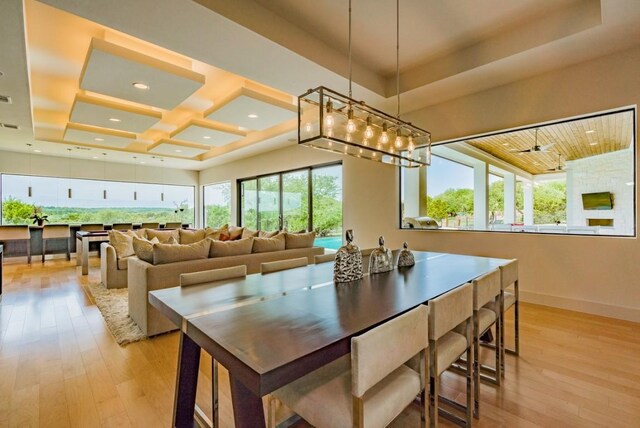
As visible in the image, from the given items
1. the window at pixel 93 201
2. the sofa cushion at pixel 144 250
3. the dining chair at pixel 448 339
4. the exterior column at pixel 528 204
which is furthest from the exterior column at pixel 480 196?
the window at pixel 93 201

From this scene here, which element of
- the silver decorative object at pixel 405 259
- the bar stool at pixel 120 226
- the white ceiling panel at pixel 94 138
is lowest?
the silver decorative object at pixel 405 259

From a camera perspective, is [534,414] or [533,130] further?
[533,130]

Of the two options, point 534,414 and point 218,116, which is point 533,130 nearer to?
point 534,414

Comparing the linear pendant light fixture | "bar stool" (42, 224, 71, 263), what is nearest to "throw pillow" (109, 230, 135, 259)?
"bar stool" (42, 224, 71, 263)

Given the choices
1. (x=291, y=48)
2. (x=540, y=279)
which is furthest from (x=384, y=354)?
(x=540, y=279)

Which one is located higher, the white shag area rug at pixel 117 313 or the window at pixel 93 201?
the window at pixel 93 201

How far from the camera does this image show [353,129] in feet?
8.06

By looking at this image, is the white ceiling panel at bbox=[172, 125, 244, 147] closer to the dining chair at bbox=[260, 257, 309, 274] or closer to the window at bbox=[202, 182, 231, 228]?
the window at bbox=[202, 182, 231, 228]

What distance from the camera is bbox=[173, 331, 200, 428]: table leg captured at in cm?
164

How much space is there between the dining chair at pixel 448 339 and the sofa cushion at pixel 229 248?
2.75 metres

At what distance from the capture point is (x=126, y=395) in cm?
200

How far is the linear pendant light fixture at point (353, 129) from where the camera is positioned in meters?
2.20

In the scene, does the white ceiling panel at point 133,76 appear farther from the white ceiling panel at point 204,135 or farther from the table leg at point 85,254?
the table leg at point 85,254

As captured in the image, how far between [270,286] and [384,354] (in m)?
1.01
